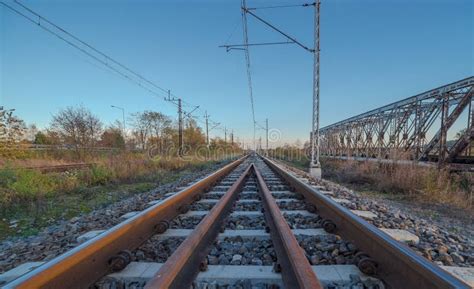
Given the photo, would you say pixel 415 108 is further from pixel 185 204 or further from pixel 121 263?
pixel 121 263

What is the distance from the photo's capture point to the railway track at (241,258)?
5.32ft

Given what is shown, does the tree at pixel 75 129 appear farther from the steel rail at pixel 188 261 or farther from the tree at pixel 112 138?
the steel rail at pixel 188 261

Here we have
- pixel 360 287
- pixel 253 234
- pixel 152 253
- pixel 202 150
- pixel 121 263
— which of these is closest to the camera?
pixel 360 287

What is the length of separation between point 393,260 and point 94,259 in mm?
2257

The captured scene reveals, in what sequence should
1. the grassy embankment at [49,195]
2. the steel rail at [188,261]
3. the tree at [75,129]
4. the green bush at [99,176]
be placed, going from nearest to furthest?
the steel rail at [188,261] → the grassy embankment at [49,195] → the green bush at [99,176] → the tree at [75,129]

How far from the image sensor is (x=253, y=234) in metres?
2.78

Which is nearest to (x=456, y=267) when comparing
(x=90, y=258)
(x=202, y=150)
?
(x=90, y=258)

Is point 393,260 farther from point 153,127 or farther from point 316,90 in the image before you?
point 153,127

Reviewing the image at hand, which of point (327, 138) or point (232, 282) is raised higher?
point (327, 138)

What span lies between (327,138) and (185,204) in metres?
Result: 36.8

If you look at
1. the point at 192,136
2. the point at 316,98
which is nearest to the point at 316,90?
the point at 316,98

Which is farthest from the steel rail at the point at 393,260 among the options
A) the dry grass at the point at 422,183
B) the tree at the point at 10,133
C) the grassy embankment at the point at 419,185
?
A: the tree at the point at 10,133

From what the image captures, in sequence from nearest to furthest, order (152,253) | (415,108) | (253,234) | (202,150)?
(152,253) < (253,234) < (415,108) < (202,150)

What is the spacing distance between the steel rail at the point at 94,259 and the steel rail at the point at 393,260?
205cm
